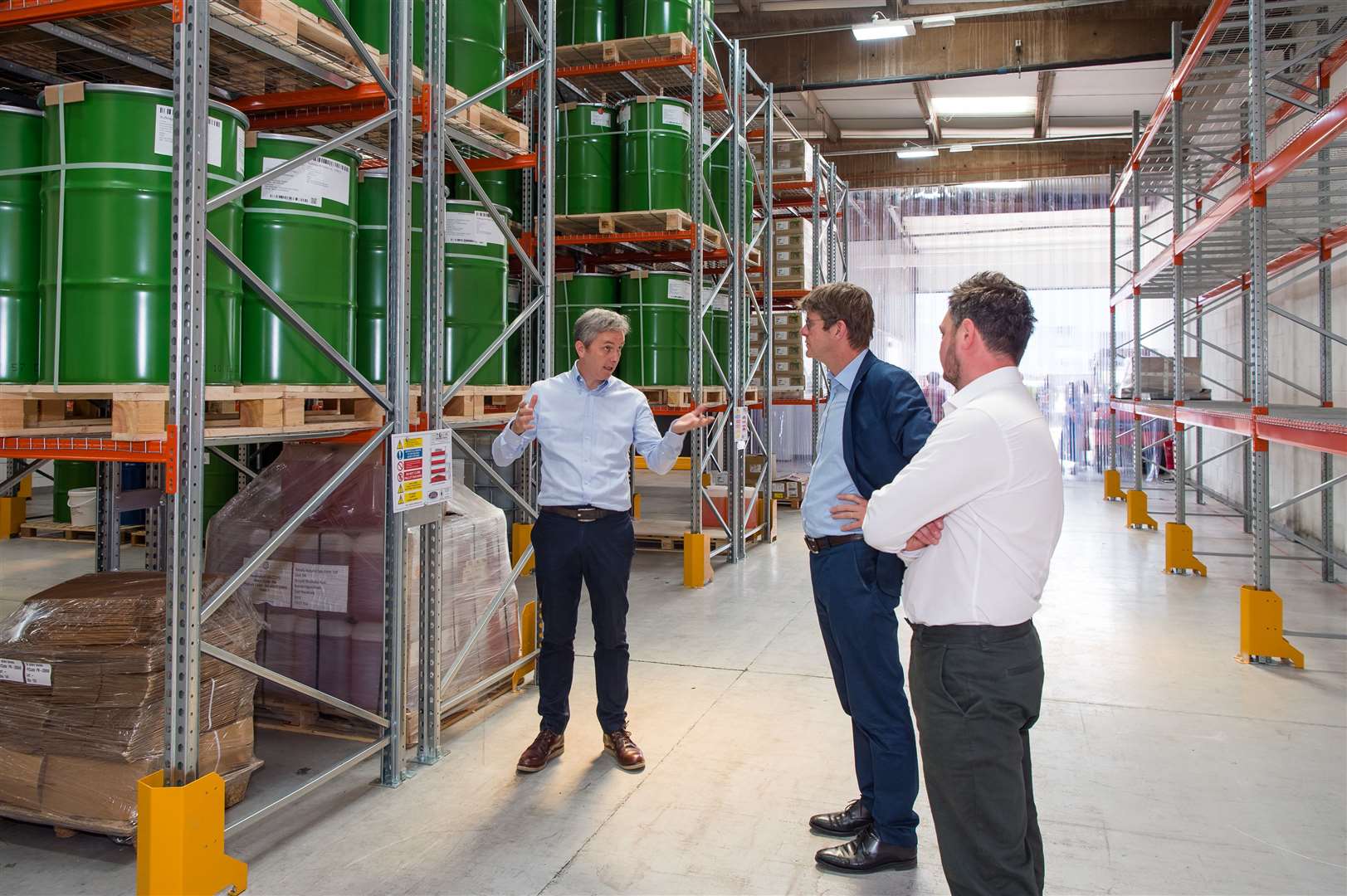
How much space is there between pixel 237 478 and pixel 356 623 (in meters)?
1.93

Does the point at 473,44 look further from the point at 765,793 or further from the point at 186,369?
the point at 765,793

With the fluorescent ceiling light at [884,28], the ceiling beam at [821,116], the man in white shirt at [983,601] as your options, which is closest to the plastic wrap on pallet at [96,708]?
the man in white shirt at [983,601]

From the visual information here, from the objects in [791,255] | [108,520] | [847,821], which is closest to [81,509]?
[108,520]

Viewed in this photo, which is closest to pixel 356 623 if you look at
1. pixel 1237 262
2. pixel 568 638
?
pixel 568 638

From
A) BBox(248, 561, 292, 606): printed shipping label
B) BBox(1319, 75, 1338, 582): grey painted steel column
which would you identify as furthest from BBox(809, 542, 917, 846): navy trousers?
BBox(1319, 75, 1338, 582): grey painted steel column

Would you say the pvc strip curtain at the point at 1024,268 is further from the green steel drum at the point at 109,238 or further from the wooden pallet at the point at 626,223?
the green steel drum at the point at 109,238

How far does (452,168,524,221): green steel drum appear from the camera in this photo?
19.8 ft

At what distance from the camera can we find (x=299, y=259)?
363 centimetres

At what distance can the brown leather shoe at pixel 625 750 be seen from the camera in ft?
14.0

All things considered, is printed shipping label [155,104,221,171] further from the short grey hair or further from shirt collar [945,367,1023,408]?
shirt collar [945,367,1023,408]

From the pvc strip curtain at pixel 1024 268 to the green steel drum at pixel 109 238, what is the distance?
1649cm


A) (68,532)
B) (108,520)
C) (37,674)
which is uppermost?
(108,520)

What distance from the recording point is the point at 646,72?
8.27 metres

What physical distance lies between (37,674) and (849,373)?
3.12 meters
